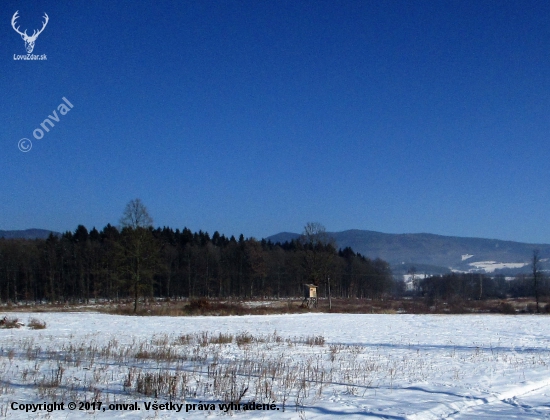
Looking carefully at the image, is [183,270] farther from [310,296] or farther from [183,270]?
[310,296]

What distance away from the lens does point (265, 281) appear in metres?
88.7

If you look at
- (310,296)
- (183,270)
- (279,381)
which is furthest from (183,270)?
(279,381)

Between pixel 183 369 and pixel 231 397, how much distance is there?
3.32m

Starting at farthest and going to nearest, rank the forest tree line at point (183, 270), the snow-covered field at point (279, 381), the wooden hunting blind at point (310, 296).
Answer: the forest tree line at point (183, 270), the wooden hunting blind at point (310, 296), the snow-covered field at point (279, 381)

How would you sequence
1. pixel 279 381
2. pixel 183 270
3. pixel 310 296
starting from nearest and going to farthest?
1. pixel 279 381
2. pixel 310 296
3. pixel 183 270

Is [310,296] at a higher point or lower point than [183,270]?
lower

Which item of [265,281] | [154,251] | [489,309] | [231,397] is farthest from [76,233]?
[231,397]

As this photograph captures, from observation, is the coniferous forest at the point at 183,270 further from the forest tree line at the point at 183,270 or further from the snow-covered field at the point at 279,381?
the snow-covered field at the point at 279,381

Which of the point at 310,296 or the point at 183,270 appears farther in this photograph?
the point at 183,270

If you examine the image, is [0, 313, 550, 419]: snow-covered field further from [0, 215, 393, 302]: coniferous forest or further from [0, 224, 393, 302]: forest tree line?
[0, 215, 393, 302]: coniferous forest

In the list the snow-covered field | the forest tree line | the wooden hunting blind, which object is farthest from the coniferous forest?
the snow-covered field

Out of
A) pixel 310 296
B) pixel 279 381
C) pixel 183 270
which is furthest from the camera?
pixel 183 270

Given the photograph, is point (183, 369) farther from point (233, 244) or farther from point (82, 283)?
point (233, 244)

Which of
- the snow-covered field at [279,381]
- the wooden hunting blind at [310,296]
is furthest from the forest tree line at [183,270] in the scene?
the snow-covered field at [279,381]
